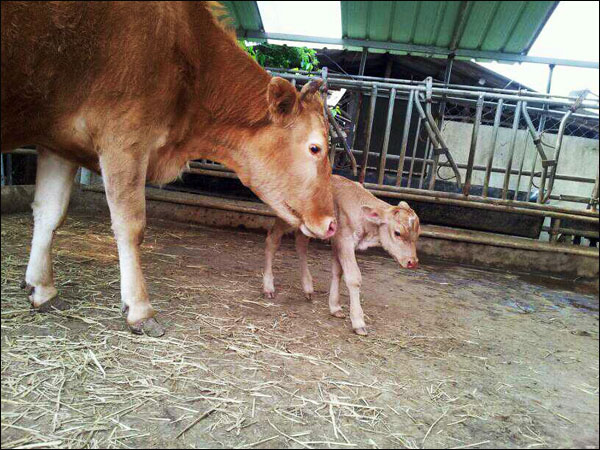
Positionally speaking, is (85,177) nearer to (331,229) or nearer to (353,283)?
(331,229)

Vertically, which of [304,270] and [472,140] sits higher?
[472,140]

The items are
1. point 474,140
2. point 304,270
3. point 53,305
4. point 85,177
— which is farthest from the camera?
point 474,140

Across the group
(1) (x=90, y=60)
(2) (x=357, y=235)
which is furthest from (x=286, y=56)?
(1) (x=90, y=60)

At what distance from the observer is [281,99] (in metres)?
2.62

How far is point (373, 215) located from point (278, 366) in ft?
5.32

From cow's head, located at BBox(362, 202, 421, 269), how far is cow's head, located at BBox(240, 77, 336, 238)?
2.36 feet

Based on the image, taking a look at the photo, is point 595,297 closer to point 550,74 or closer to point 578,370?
point 578,370

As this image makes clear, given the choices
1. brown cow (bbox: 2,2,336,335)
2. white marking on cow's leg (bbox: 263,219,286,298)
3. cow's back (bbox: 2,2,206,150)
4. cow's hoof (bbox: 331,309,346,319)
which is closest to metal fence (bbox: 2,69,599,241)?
cow's back (bbox: 2,2,206,150)

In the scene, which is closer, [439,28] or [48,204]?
[439,28]

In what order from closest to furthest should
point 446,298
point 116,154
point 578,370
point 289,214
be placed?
point 578,370
point 116,154
point 289,214
point 446,298


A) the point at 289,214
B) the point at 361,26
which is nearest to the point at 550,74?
the point at 361,26

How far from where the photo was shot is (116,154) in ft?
7.30

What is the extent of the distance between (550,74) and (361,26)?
0.47 meters

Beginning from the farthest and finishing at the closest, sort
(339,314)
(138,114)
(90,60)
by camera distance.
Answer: (339,314) < (138,114) < (90,60)
